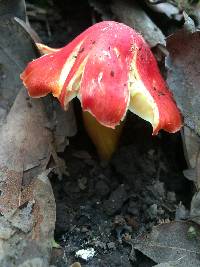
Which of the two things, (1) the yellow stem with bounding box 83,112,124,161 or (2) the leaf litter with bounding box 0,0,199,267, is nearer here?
(2) the leaf litter with bounding box 0,0,199,267

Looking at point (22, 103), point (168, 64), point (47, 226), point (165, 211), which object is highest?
point (168, 64)

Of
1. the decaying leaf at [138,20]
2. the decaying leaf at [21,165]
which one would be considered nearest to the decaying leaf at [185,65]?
the decaying leaf at [138,20]

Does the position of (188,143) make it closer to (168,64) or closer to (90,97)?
(168,64)

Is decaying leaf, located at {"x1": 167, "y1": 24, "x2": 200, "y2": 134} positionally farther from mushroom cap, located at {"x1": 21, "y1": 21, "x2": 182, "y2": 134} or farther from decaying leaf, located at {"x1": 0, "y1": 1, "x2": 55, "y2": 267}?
decaying leaf, located at {"x1": 0, "y1": 1, "x2": 55, "y2": 267}

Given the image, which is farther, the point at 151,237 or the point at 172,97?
the point at 172,97

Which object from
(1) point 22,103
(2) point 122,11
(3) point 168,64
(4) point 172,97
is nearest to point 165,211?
(4) point 172,97

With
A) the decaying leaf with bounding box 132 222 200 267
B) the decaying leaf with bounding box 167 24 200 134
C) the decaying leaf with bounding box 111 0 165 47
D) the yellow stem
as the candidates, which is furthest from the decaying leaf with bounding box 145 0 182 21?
the decaying leaf with bounding box 132 222 200 267

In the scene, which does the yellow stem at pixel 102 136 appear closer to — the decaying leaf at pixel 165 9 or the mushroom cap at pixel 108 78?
the mushroom cap at pixel 108 78
